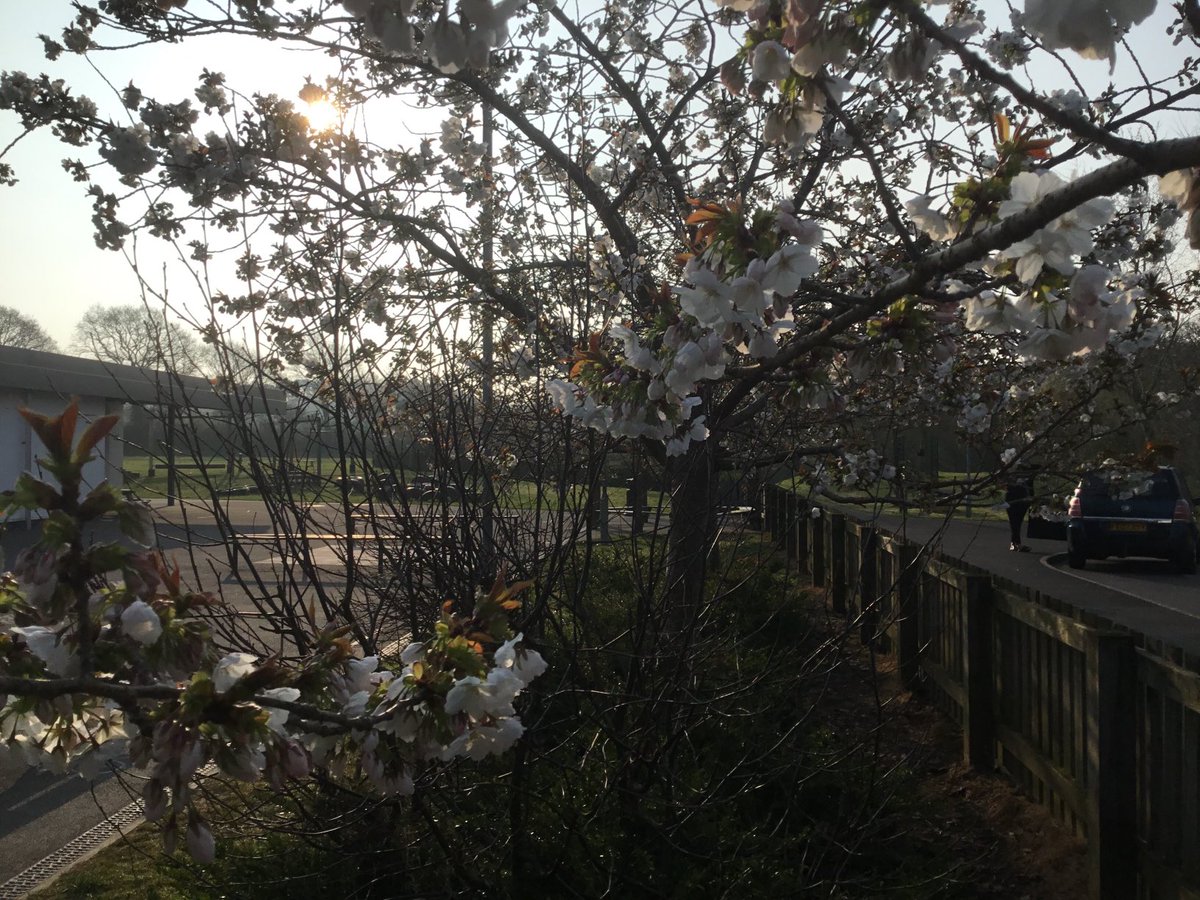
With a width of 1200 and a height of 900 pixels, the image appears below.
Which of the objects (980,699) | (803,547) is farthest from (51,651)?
(803,547)

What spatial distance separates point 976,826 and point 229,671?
4292 millimetres

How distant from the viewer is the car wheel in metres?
14.8

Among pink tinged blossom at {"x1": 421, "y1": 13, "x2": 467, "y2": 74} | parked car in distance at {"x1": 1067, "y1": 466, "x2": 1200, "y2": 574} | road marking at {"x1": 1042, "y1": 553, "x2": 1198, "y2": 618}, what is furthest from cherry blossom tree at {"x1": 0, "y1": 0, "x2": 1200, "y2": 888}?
parked car in distance at {"x1": 1067, "y1": 466, "x2": 1200, "y2": 574}

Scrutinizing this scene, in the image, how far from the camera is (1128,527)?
587 inches

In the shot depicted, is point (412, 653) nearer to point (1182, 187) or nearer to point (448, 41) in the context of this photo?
point (448, 41)

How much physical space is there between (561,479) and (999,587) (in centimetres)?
322

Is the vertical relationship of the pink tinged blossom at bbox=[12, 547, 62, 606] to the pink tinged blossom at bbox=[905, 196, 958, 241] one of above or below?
below

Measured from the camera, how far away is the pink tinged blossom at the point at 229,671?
4.99 ft

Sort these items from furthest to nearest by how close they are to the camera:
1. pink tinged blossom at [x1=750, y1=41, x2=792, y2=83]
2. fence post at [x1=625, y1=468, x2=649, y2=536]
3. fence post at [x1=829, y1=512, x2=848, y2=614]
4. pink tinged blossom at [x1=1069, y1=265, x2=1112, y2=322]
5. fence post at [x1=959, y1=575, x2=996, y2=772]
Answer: fence post at [x1=829, y1=512, x2=848, y2=614] → fence post at [x1=959, y1=575, x2=996, y2=772] → fence post at [x1=625, y1=468, x2=649, y2=536] → pink tinged blossom at [x1=750, y1=41, x2=792, y2=83] → pink tinged blossom at [x1=1069, y1=265, x2=1112, y2=322]

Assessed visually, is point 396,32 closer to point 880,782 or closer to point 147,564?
point 147,564

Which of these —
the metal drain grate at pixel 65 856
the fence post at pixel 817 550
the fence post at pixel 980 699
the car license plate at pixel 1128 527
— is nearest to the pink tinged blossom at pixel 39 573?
the metal drain grate at pixel 65 856

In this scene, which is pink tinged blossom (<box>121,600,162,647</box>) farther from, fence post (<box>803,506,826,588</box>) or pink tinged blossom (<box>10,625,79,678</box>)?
fence post (<box>803,506,826,588</box>)

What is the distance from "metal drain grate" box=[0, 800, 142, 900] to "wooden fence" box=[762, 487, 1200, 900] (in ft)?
12.1

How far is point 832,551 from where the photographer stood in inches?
392
